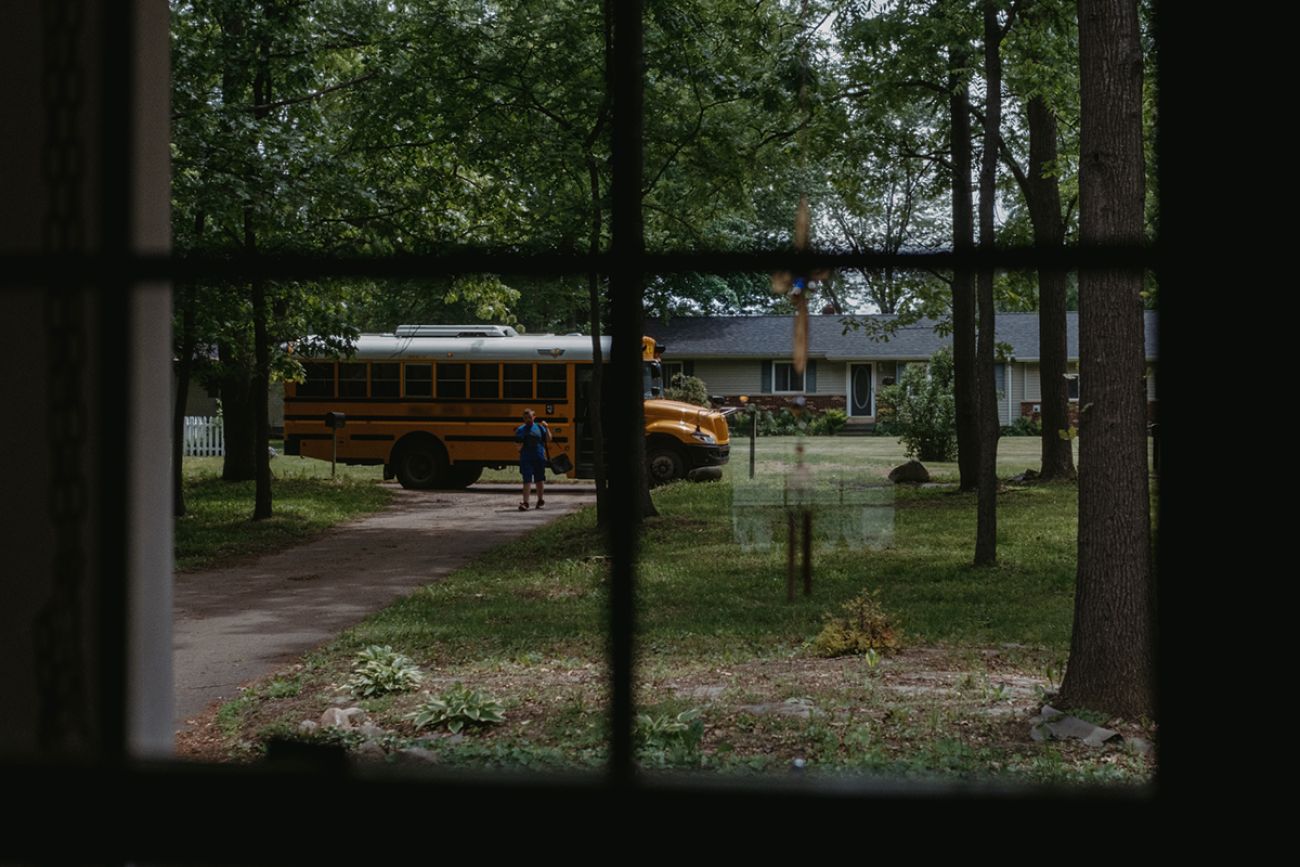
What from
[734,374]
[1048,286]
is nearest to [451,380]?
[1048,286]

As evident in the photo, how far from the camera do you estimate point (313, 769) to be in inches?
38.4

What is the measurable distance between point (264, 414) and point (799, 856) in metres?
14.8

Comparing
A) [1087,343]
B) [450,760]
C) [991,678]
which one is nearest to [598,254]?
[450,760]

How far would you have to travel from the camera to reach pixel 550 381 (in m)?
19.9

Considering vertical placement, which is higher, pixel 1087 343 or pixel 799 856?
pixel 1087 343

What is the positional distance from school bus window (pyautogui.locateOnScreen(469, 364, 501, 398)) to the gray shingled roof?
13.4 m

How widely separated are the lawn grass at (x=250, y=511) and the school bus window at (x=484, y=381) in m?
2.09

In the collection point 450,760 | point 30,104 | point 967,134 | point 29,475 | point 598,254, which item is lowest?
point 450,760

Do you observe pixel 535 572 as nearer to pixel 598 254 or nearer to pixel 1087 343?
pixel 1087 343

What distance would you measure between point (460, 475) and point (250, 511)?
4.87 m

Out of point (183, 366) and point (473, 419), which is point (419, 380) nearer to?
point (473, 419)

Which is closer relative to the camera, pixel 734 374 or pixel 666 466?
pixel 666 466

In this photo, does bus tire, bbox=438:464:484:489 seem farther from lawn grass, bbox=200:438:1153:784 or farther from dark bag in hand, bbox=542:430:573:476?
lawn grass, bbox=200:438:1153:784

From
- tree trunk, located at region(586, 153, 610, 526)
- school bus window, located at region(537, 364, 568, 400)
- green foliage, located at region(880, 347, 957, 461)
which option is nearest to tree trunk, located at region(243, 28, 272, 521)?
tree trunk, located at region(586, 153, 610, 526)
